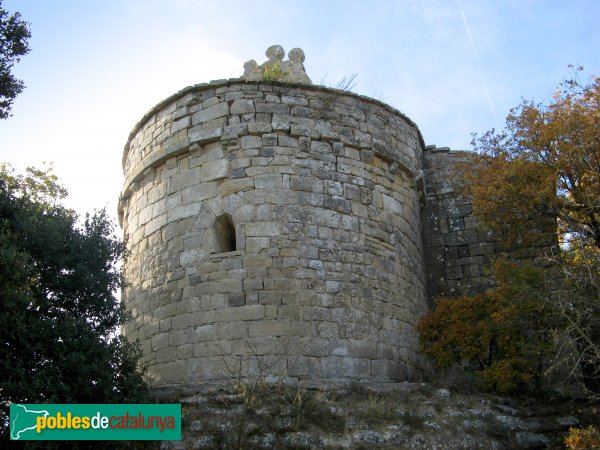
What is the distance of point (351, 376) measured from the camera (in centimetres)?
931

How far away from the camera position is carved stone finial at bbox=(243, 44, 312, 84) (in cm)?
1177

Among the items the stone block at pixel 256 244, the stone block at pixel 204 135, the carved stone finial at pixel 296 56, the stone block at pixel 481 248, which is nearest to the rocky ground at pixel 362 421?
the stone block at pixel 256 244

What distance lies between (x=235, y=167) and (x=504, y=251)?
511cm

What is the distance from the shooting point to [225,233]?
10.2 m

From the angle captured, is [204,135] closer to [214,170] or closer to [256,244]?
[214,170]

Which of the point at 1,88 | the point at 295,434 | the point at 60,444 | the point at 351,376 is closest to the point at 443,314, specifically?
the point at 351,376

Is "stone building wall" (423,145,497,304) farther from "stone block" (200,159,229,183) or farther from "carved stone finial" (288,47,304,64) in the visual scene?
"stone block" (200,159,229,183)

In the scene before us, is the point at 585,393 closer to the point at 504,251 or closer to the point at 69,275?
the point at 504,251

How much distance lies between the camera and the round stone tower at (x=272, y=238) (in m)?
9.32

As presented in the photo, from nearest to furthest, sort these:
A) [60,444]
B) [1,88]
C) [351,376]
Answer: [60,444] < [1,88] < [351,376]

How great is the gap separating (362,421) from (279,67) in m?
6.51

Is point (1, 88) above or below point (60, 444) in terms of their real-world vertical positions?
above

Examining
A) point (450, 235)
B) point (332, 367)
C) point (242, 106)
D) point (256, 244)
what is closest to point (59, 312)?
point (256, 244)

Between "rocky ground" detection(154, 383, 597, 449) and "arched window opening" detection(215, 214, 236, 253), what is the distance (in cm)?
232
